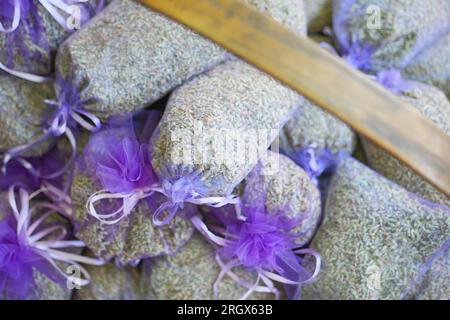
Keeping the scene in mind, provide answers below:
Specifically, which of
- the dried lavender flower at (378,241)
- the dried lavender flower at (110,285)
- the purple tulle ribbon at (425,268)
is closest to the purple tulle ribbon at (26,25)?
the dried lavender flower at (110,285)

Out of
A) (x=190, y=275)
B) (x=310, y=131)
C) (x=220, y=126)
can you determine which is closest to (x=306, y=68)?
(x=220, y=126)

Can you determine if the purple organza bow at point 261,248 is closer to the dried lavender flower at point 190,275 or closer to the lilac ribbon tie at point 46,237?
the dried lavender flower at point 190,275

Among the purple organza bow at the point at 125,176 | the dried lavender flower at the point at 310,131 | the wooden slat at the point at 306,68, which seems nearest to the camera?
the wooden slat at the point at 306,68

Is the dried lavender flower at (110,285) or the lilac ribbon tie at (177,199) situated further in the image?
the dried lavender flower at (110,285)

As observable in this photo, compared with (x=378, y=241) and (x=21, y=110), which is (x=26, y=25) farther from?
(x=378, y=241)

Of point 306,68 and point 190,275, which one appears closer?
point 306,68

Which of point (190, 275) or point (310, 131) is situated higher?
point (310, 131)

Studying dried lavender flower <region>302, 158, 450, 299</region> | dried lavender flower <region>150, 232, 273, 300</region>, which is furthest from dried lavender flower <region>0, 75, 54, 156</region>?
dried lavender flower <region>302, 158, 450, 299</region>
